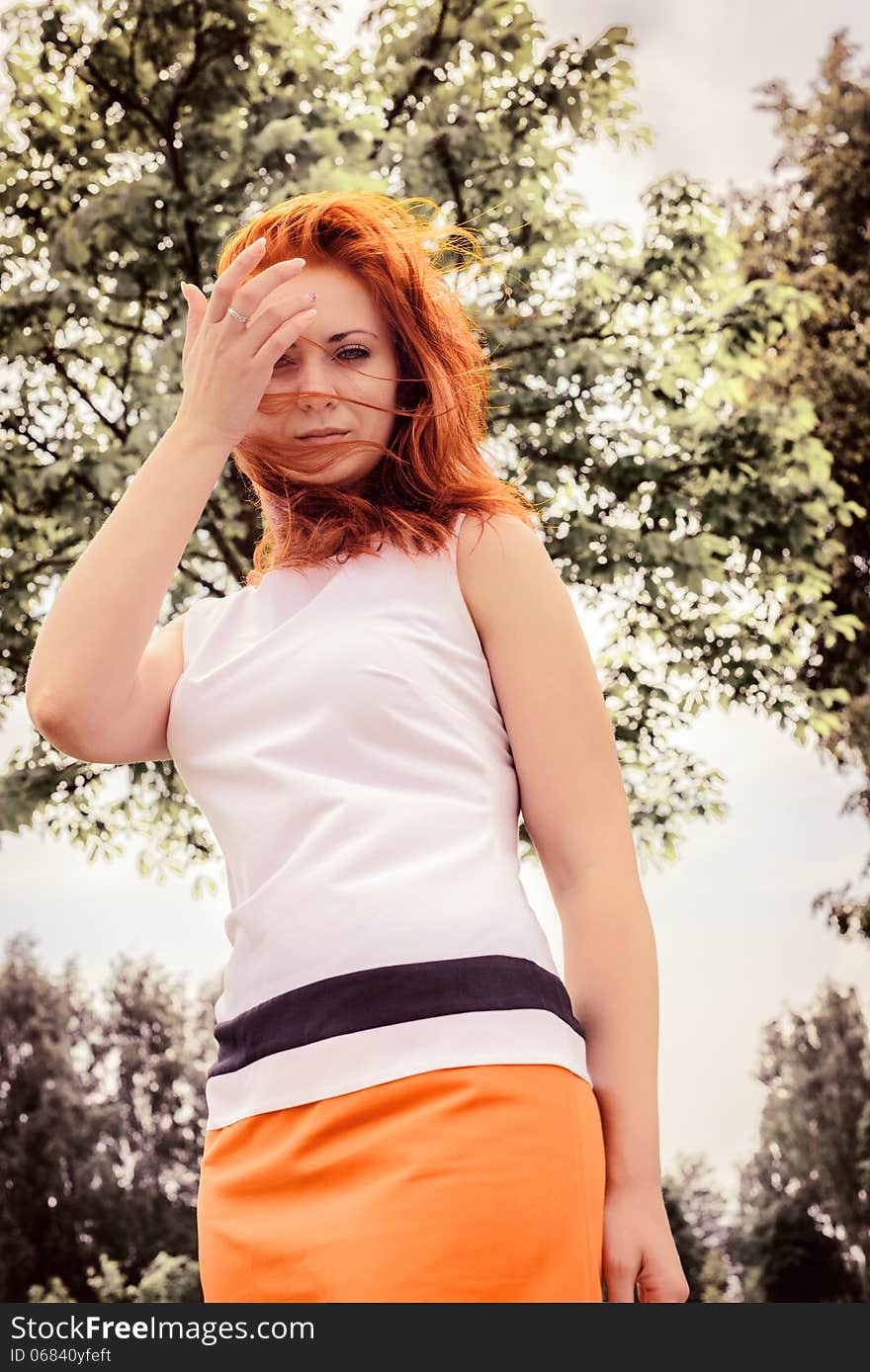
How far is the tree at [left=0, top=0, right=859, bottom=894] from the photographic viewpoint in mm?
6402

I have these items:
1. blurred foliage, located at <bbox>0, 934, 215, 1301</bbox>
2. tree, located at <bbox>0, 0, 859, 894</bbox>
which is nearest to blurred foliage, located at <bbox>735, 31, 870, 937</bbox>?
tree, located at <bbox>0, 0, 859, 894</bbox>

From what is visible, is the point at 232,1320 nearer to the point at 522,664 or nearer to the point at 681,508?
the point at 522,664

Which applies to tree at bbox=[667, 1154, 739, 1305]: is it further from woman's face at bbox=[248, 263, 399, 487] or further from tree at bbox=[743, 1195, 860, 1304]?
woman's face at bbox=[248, 263, 399, 487]

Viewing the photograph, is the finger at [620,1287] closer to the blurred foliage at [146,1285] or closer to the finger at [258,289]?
the finger at [258,289]

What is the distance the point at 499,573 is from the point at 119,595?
1.45ft

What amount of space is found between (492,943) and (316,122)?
6146 mm

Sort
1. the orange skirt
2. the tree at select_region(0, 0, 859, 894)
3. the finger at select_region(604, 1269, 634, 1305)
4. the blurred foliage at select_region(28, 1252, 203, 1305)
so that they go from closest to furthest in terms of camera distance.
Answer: the orange skirt, the finger at select_region(604, 1269, 634, 1305), the tree at select_region(0, 0, 859, 894), the blurred foliage at select_region(28, 1252, 203, 1305)

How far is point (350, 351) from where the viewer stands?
5.16ft

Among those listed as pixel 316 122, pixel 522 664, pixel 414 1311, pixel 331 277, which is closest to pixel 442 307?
pixel 331 277

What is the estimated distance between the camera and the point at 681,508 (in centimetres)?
688

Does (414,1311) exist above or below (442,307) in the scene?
below

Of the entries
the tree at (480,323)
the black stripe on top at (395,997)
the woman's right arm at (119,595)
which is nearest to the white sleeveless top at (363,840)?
the black stripe on top at (395,997)

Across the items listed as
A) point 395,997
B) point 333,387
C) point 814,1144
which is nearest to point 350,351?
point 333,387

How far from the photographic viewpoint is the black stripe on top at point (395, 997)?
1200 mm
